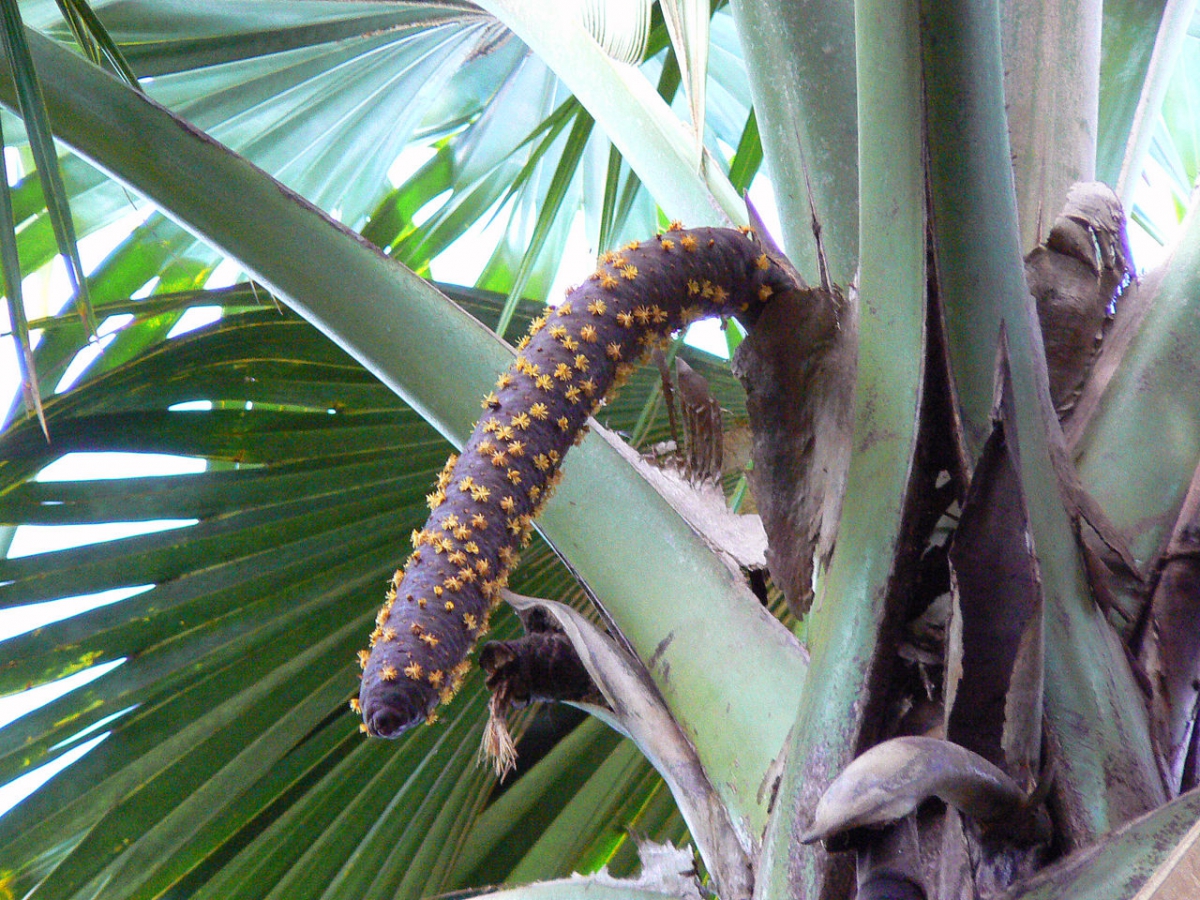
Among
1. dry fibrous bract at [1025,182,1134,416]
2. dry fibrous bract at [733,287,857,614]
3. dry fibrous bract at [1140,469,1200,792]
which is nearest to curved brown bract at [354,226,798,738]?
dry fibrous bract at [733,287,857,614]

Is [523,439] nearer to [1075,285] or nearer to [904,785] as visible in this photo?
[904,785]

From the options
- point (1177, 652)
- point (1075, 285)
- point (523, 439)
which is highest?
point (523, 439)

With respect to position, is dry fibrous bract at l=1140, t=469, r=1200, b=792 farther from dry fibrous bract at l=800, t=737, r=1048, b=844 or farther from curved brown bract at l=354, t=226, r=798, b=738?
curved brown bract at l=354, t=226, r=798, b=738

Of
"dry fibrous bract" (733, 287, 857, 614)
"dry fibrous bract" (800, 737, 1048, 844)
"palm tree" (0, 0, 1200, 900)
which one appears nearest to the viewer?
"dry fibrous bract" (800, 737, 1048, 844)

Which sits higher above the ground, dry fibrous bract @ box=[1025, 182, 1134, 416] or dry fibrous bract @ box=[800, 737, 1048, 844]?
dry fibrous bract @ box=[1025, 182, 1134, 416]

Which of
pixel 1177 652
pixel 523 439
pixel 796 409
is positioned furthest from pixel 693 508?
pixel 1177 652

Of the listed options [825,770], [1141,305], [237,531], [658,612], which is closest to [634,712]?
[658,612]

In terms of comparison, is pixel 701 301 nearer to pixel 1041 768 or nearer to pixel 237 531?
pixel 1041 768
